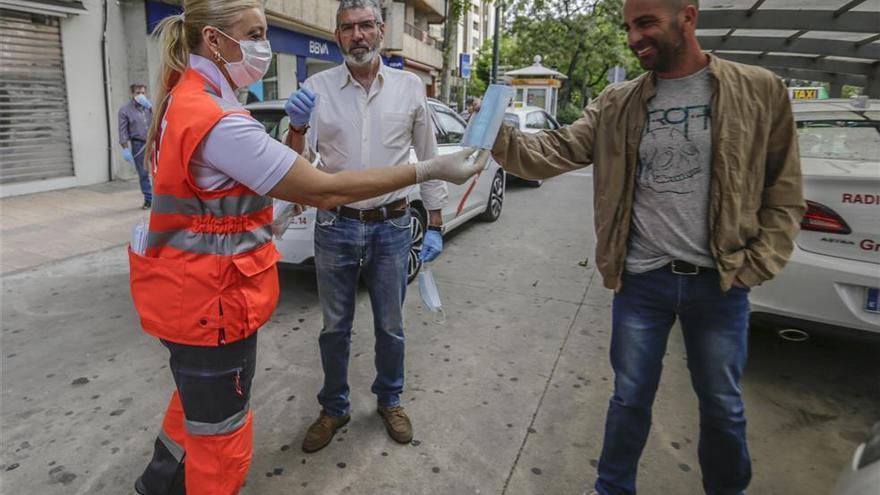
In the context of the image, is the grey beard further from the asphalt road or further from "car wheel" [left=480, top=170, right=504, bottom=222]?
"car wheel" [left=480, top=170, right=504, bottom=222]

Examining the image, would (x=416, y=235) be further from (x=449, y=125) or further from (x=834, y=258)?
(x=834, y=258)

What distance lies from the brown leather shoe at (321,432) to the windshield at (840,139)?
302 cm

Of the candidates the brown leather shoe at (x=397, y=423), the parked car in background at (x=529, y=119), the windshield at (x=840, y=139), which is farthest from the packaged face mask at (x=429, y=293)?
the parked car in background at (x=529, y=119)

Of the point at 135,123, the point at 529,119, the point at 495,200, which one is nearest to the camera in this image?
the point at 495,200

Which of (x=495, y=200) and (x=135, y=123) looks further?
(x=135, y=123)

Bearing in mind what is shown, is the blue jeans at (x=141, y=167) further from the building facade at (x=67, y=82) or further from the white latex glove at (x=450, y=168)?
the white latex glove at (x=450, y=168)

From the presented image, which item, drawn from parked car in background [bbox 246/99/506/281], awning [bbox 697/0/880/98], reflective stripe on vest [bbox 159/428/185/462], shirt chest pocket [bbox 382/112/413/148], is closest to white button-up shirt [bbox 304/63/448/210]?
shirt chest pocket [bbox 382/112/413/148]

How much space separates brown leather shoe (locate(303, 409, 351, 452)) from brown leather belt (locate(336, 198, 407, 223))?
101 centimetres

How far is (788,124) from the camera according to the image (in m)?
1.95

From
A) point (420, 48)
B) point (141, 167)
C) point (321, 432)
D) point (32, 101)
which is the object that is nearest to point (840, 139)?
point (321, 432)

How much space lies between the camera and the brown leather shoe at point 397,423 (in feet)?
9.43

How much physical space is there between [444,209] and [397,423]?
2.95m

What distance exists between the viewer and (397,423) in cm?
292

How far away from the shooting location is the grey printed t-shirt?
1.97 metres
